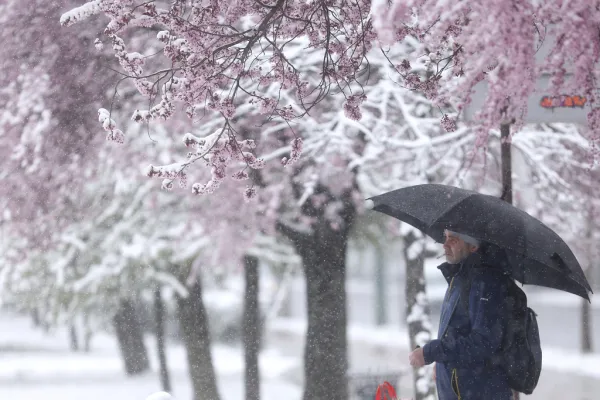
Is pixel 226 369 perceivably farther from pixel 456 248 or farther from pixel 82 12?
pixel 456 248

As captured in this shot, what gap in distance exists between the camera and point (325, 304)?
9.12m

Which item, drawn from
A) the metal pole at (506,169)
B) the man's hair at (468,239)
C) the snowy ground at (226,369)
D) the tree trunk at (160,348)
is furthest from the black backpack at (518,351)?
the tree trunk at (160,348)

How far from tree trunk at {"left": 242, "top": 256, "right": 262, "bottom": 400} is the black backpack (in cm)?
754

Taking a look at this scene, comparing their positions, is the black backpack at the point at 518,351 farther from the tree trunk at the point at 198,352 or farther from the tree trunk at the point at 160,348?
the tree trunk at the point at 160,348

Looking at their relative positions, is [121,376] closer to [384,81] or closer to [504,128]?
[384,81]

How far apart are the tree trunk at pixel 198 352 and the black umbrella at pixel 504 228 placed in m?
7.79

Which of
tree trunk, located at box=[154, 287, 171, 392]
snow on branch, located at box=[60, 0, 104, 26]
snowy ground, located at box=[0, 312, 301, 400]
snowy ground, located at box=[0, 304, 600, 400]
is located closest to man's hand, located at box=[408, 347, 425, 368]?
snow on branch, located at box=[60, 0, 104, 26]

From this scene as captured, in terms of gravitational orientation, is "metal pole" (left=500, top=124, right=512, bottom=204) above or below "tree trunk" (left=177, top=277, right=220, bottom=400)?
above

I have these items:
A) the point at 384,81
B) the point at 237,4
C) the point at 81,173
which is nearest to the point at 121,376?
the point at 81,173

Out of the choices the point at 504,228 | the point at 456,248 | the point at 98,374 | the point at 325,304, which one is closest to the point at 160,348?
the point at 325,304

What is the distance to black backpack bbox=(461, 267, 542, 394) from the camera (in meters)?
3.82

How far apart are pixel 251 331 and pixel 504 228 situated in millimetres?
7613

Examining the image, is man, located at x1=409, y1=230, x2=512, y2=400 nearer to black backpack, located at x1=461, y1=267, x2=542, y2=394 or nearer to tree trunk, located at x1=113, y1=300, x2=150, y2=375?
black backpack, located at x1=461, y1=267, x2=542, y2=394

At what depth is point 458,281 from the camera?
401 centimetres
